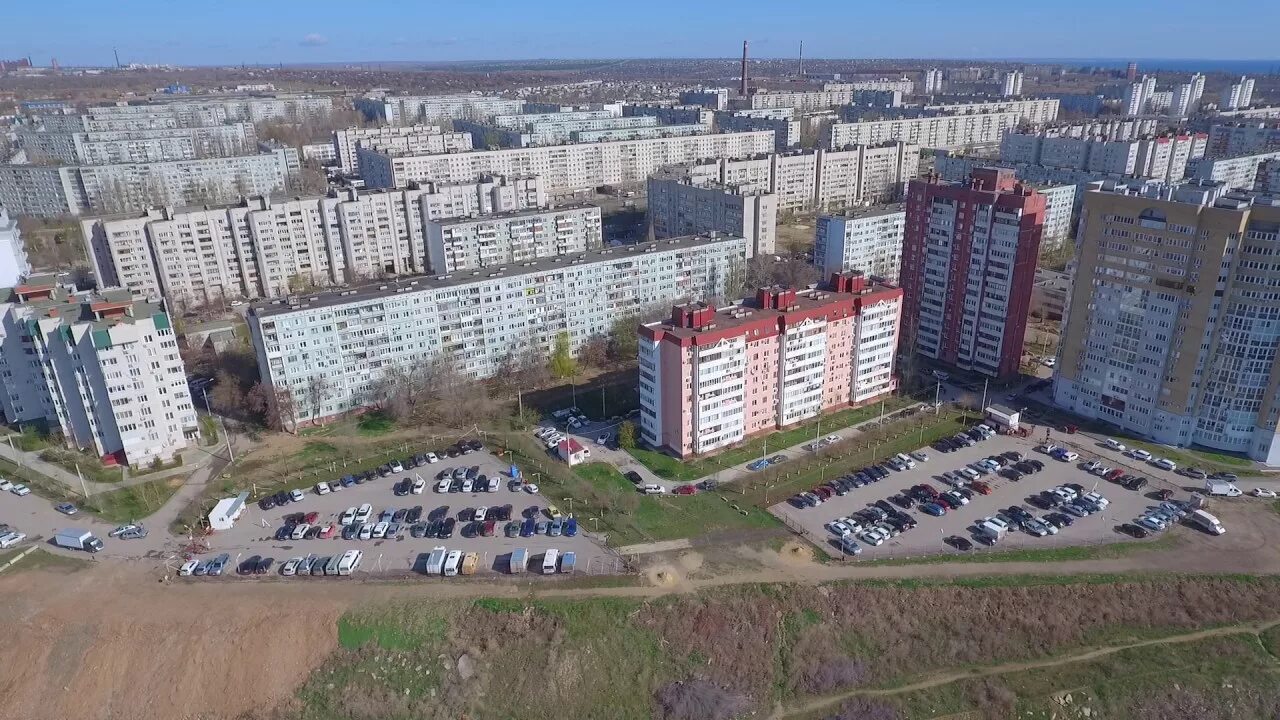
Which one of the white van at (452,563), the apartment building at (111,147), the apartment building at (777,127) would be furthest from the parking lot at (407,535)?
the apartment building at (777,127)

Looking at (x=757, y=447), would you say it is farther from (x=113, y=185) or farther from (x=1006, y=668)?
(x=113, y=185)

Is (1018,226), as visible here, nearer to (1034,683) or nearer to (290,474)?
(1034,683)

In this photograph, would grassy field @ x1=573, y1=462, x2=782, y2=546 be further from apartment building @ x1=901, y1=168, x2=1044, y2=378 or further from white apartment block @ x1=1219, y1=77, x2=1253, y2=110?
white apartment block @ x1=1219, y1=77, x2=1253, y2=110

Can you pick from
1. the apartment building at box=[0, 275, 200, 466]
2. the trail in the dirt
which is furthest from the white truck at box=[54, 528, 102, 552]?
the trail in the dirt

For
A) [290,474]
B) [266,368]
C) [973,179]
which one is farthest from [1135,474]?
[266,368]

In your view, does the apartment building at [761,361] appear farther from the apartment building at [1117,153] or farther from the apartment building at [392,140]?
the apartment building at [392,140]

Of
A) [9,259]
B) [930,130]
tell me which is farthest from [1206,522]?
[930,130]
